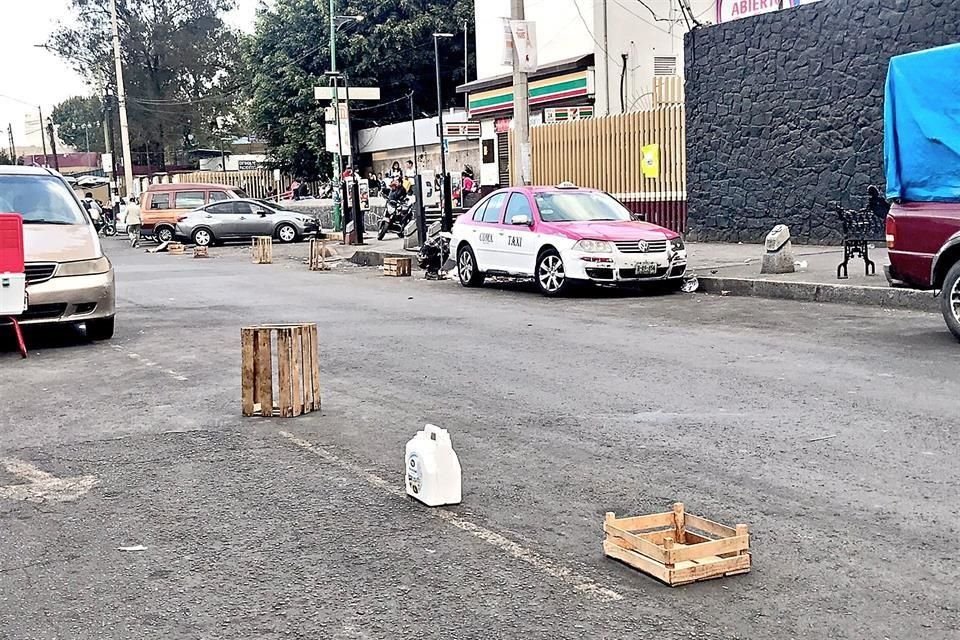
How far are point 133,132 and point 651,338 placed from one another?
2618 inches

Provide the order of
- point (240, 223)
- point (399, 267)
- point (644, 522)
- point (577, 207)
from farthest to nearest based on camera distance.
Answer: point (240, 223) → point (399, 267) → point (577, 207) → point (644, 522)

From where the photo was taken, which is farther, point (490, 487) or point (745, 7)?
point (745, 7)

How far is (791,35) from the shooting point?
19.4 m

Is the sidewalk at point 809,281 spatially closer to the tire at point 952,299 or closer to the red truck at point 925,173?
the red truck at point 925,173

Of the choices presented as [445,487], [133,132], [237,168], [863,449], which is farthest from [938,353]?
[133,132]

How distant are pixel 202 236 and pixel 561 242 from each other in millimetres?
19730

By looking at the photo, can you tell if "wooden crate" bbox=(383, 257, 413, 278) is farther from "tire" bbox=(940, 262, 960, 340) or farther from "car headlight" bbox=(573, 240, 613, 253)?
"tire" bbox=(940, 262, 960, 340)

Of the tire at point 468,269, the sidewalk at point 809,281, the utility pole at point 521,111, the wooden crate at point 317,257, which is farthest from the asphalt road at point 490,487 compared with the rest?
the wooden crate at point 317,257

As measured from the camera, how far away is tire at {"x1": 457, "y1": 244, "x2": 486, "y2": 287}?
16875 millimetres

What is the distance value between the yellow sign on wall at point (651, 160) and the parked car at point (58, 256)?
13540 millimetres

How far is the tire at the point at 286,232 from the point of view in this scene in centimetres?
3256

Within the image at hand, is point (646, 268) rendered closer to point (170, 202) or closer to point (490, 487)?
point (490, 487)

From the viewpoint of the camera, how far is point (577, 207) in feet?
51.5

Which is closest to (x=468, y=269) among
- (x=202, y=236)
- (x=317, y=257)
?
(x=317, y=257)
